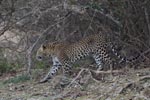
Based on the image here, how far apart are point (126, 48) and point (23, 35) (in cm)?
264

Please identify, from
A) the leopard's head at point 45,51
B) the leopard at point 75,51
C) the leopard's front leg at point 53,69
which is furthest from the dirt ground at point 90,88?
the leopard's head at point 45,51

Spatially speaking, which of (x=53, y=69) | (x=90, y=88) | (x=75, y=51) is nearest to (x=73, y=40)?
(x=75, y=51)

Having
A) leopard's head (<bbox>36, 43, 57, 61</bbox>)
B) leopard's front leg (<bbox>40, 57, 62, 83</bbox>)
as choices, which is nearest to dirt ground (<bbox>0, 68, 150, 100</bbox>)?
leopard's front leg (<bbox>40, 57, 62, 83</bbox>)

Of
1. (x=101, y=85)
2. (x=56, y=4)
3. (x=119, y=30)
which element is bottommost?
(x=101, y=85)

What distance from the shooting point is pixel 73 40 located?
1306cm

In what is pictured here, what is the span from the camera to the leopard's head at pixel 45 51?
40.5ft

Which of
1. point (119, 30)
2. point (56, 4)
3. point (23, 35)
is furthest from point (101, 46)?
point (23, 35)

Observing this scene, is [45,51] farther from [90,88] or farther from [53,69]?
[90,88]

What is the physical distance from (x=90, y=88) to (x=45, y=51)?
2.65 meters

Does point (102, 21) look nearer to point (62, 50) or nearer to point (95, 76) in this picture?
point (62, 50)

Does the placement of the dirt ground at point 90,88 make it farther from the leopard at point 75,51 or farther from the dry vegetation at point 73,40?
the leopard at point 75,51

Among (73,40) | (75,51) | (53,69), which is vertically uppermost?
(73,40)

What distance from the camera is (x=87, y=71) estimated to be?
34.7ft

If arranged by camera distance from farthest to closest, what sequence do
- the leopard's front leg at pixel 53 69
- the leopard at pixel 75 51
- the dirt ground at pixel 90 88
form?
the leopard at pixel 75 51 < the leopard's front leg at pixel 53 69 < the dirt ground at pixel 90 88
